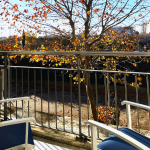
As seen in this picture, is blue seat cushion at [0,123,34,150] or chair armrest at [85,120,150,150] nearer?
chair armrest at [85,120,150,150]

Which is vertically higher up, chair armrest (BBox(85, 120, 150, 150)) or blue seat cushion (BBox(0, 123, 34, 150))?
chair armrest (BBox(85, 120, 150, 150))

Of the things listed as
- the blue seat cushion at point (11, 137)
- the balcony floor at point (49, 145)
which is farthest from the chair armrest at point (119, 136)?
the balcony floor at point (49, 145)

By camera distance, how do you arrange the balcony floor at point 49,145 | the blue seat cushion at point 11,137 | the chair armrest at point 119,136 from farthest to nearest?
the balcony floor at point 49,145
the blue seat cushion at point 11,137
the chair armrest at point 119,136

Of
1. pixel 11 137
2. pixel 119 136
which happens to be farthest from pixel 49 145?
pixel 119 136

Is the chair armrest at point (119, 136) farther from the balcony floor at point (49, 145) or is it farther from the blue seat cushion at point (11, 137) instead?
the balcony floor at point (49, 145)

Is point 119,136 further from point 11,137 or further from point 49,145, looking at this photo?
point 49,145

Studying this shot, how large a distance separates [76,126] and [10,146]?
5.19 ft

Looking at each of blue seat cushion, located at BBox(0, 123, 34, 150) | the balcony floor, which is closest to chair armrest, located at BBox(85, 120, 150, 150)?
blue seat cushion, located at BBox(0, 123, 34, 150)

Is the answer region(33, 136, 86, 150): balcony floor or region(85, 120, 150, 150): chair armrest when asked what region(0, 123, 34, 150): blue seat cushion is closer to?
region(85, 120, 150, 150): chair armrest

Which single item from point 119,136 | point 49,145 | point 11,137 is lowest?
point 49,145

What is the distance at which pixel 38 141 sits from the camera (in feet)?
7.54

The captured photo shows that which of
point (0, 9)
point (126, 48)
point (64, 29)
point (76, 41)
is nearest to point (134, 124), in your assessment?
point (126, 48)

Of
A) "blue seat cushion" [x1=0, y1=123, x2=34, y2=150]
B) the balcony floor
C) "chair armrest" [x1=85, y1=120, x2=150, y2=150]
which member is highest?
"chair armrest" [x1=85, y1=120, x2=150, y2=150]

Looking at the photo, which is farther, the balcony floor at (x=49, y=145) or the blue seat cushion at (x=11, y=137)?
the balcony floor at (x=49, y=145)
